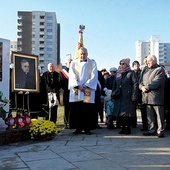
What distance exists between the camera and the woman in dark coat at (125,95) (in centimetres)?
720

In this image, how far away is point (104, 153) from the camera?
4.98 m

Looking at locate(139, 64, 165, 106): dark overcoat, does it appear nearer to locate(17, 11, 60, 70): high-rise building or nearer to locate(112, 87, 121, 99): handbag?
locate(112, 87, 121, 99): handbag

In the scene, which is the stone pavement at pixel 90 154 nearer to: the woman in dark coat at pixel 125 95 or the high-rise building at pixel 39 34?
the woman in dark coat at pixel 125 95

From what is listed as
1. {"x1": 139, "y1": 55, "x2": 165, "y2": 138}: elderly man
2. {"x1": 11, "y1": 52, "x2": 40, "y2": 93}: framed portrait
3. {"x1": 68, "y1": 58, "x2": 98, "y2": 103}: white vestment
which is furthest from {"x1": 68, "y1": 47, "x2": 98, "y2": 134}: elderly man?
{"x1": 11, "y1": 52, "x2": 40, "y2": 93}: framed portrait

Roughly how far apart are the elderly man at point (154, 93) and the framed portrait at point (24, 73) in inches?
121

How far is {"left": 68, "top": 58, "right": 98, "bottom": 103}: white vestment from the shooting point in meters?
7.24

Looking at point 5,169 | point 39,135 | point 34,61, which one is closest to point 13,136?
point 39,135

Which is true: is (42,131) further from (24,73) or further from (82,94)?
(24,73)

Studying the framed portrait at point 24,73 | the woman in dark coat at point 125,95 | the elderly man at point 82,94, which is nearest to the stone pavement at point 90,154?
the woman in dark coat at point 125,95

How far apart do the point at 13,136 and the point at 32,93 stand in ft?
9.87

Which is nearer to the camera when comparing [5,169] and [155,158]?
[5,169]

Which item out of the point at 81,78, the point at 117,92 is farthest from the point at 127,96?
the point at 81,78

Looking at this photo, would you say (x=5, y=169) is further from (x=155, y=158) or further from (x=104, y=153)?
(x=155, y=158)

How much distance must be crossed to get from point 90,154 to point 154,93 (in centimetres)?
259
